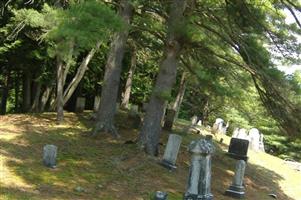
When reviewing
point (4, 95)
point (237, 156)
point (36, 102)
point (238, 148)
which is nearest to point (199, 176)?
point (237, 156)

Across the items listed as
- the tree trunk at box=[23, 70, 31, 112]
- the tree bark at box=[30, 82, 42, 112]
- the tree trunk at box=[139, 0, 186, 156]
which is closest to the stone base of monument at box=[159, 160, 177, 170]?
the tree trunk at box=[139, 0, 186, 156]

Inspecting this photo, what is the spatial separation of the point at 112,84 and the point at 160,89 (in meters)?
2.22

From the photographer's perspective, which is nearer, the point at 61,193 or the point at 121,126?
the point at 61,193

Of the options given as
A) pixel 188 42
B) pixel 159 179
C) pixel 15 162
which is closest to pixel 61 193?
pixel 15 162

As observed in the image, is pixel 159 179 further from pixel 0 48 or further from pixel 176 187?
pixel 0 48

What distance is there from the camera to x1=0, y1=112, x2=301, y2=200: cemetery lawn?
9.27 metres

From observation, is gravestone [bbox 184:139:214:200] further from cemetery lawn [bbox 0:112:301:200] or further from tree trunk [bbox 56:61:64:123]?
tree trunk [bbox 56:61:64:123]

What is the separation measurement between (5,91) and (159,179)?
14.4m

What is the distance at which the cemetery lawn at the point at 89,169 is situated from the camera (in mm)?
9266

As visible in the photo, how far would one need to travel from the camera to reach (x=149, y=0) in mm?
14547

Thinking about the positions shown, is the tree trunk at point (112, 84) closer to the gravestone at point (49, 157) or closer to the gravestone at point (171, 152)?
the gravestone at point (171, 152)

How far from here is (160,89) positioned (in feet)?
43.4

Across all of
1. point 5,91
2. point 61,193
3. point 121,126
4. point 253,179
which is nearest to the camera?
point 61,193

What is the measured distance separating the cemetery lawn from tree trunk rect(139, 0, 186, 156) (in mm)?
443
